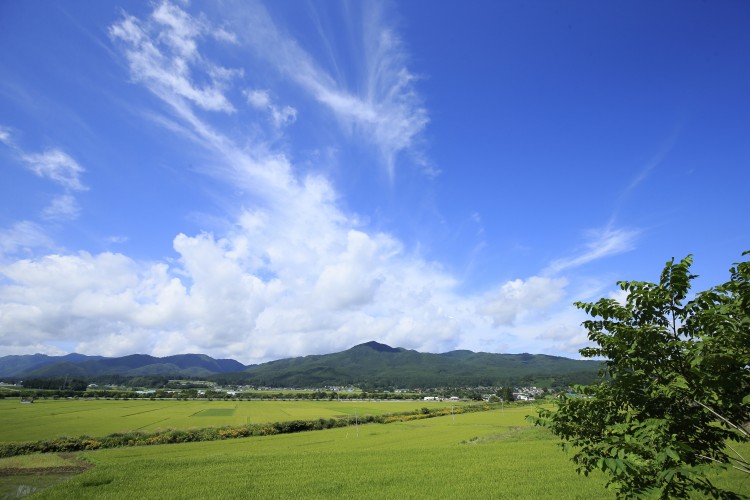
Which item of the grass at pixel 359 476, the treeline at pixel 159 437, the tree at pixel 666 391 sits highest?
A: the tree at pixel 666 391

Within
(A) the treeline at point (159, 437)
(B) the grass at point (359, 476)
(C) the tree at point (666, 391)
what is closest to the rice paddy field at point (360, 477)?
(B) the grass at point (359, 476)

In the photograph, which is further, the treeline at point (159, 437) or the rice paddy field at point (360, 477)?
the treeline at point (159, 437)

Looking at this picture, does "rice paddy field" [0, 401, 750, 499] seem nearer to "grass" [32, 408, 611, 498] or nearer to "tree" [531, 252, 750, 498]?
"grass" [32, 408, 611, 498]

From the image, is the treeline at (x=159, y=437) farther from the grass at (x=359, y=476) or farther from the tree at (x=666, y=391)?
Answer: the tree at (x=666, y=391)

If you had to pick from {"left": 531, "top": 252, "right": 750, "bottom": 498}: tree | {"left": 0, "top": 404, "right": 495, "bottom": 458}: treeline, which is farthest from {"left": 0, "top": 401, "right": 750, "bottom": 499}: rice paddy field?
{"left": 531, "top": 252, "right": 750, "bottom": 498}: tree

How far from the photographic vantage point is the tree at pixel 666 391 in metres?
5.52

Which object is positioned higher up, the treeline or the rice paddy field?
the rice paddy field

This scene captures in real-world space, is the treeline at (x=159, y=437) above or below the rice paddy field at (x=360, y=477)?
below

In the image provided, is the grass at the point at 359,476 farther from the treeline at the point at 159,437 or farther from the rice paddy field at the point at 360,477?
the treeline at the point at 159,437

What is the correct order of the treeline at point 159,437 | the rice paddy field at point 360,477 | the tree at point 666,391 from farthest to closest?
the treeline at point 159,437 < the rice paddy field at point 360,477 < the tree at point 666,391

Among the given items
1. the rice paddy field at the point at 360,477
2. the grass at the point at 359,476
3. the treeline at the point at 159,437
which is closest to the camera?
the rice paddy field at the point at 360,477

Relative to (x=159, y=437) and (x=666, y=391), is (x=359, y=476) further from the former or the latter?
(x=159, y=437)

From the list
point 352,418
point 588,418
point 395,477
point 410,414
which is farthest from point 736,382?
point 410,414

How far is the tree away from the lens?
5516 millimetres
